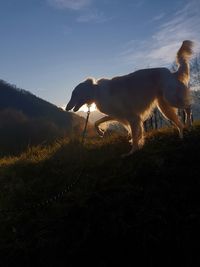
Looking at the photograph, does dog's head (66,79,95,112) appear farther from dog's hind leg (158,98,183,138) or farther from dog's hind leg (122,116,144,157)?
dog's hind leg (158,98,183,138)

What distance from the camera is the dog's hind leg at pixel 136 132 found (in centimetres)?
859

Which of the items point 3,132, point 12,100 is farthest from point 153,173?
point 12,100

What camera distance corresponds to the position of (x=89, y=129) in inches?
468

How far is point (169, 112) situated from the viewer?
9.40 metres

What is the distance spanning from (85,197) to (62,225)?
2.09 feet

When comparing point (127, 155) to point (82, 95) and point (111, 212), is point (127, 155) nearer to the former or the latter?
point (82, 95)

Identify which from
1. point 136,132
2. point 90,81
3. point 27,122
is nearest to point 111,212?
point 136,132

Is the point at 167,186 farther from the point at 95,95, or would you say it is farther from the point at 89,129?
the point at 89,129

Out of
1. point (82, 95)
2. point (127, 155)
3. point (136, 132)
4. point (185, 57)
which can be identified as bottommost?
point (127, 155)

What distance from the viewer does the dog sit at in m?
8.70

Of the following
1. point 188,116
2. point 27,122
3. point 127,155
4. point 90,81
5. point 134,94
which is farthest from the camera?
point 27,122

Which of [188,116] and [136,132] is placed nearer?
[136,132]

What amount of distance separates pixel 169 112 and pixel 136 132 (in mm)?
1087

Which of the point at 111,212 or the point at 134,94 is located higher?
the point at 134,94
